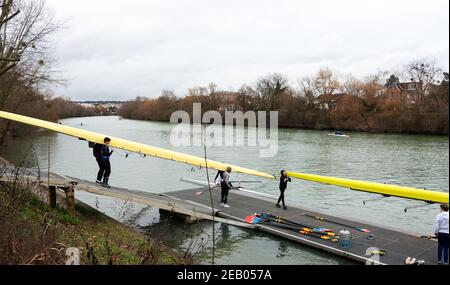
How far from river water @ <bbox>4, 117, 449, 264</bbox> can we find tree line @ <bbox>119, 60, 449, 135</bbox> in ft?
37.5

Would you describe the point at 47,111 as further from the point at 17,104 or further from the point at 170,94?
the point at 170,94

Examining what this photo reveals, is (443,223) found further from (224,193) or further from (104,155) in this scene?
(104,155)

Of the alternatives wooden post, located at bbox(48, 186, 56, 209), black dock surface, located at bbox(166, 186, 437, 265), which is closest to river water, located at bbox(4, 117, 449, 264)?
black dock surface, located at bbox(166, 186, 437, 265)

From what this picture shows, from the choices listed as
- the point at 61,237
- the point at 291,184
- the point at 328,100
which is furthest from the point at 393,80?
the point at 61,237

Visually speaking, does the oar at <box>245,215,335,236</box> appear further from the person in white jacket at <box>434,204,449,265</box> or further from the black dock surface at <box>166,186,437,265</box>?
the person in white jacket at <box>434,204,449,265</box>

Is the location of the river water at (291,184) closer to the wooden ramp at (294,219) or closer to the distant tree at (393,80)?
the wooden ramp at (294,219)

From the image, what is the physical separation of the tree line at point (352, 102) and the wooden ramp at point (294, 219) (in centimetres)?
4850

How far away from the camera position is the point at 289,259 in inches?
420

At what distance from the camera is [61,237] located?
27.2 feet

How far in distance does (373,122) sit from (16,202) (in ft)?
206

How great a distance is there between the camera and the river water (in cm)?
1149

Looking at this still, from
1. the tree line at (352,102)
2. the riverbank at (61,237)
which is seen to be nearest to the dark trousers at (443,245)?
the riverbank at (61,237)

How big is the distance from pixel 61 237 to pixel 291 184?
636 inches
